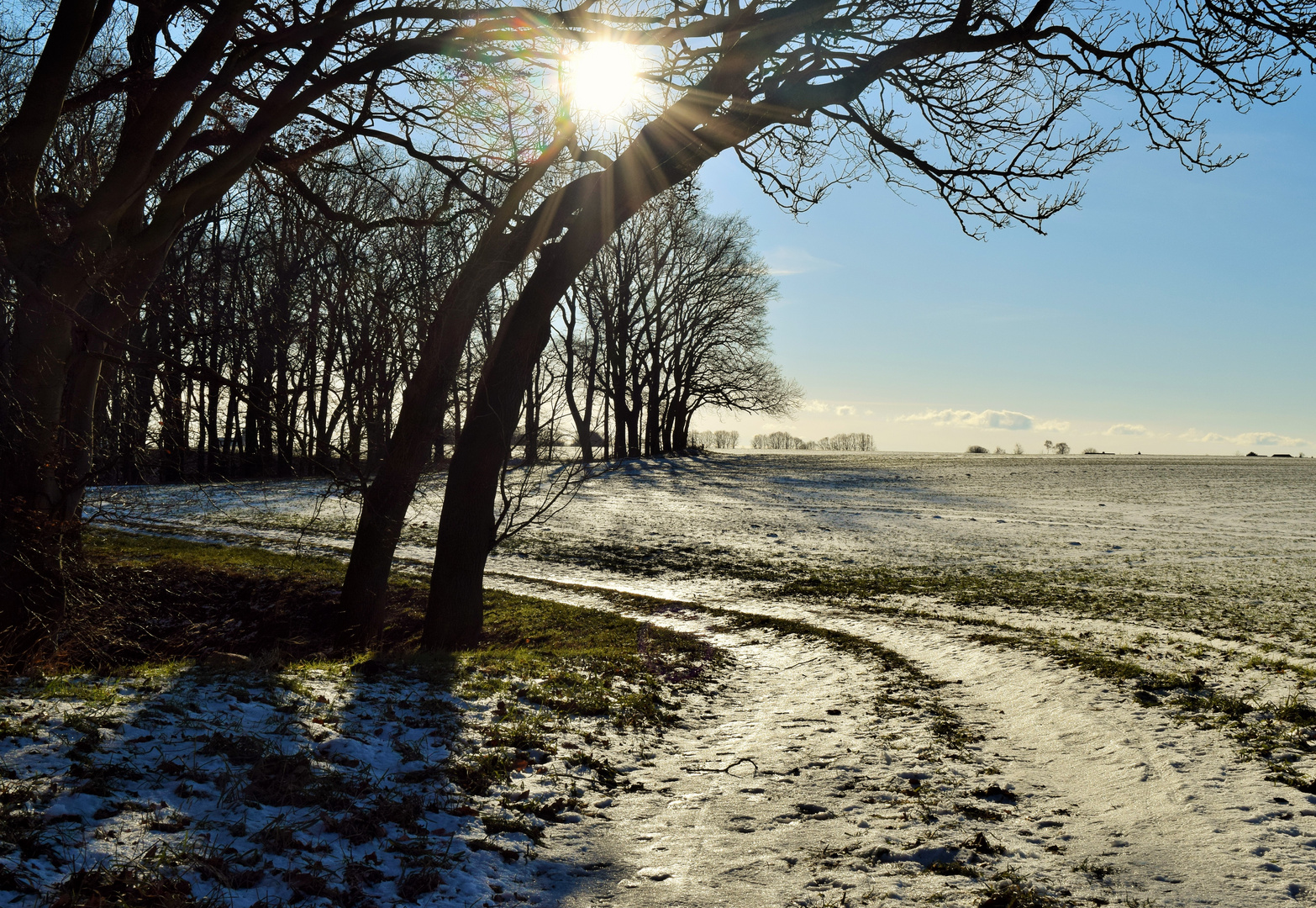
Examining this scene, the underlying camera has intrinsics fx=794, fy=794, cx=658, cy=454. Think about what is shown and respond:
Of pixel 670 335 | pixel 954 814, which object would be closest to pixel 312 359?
pixel 954 814

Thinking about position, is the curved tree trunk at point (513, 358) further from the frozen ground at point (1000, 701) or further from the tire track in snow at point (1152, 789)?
the tire track in snow at point (1152, 789)

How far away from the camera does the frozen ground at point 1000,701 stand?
395 centimetres

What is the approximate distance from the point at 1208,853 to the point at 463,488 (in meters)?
6.64

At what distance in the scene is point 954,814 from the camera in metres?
4.58

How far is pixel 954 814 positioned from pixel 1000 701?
2.74 meters

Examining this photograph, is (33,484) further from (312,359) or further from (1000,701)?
(1000,701)

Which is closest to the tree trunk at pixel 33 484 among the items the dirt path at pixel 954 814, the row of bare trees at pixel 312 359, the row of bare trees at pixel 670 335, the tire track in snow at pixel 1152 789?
the row of bare trees at pixel 312 359

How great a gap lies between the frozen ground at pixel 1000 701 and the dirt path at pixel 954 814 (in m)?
0.02

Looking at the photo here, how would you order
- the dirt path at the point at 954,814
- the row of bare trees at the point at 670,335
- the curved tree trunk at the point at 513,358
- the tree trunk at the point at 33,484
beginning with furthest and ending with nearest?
the row of bare trees at the point at 670,335, the curved tree trunk at the point at 513,358, the tree trunk at the point at 33,484, the dirt path at the point at 954,814

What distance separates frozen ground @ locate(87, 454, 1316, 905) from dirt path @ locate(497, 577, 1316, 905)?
2cm

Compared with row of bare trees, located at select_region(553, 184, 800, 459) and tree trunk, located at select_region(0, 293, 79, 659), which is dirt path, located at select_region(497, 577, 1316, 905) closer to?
tree trunk, located at select_region(0, 293, 79, 659)

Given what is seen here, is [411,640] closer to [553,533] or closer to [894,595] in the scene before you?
[894,595]

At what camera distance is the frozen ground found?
3.95m

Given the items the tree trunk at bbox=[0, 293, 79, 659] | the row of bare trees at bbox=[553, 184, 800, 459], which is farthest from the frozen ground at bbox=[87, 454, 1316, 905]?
the row of bare trees at bbox=[553, 184, 800, 459]
